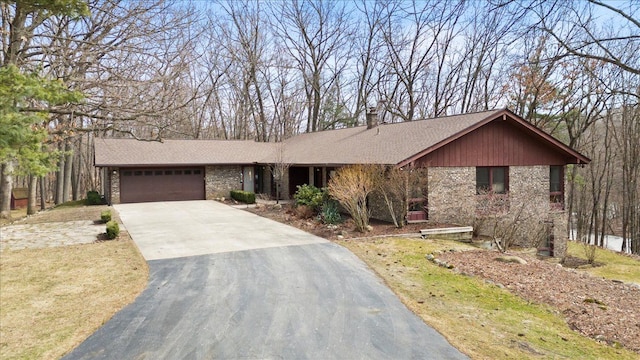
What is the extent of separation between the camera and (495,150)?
16.4 m

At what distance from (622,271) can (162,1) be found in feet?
61.3

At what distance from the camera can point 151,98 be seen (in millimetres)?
13664

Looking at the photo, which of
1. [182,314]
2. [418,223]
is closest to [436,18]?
[182,314]

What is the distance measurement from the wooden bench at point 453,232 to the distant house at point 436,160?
3.19ft

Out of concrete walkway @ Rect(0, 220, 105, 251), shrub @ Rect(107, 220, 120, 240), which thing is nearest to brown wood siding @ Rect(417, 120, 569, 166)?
shrub @ Rect(107, 220, 120, 240)

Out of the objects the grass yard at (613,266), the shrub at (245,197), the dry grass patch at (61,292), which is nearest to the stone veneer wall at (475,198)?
the grass yard at (613,266)

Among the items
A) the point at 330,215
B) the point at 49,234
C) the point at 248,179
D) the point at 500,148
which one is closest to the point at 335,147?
the point at 330,215

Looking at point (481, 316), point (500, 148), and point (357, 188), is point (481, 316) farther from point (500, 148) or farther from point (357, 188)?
point (500, 148)

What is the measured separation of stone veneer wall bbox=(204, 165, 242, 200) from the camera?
1045 inches

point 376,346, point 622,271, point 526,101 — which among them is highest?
point 526,101

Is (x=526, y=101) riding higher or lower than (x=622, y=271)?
higher

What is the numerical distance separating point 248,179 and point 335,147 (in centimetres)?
877

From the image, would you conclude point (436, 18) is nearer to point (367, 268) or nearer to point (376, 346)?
point (376, 346)

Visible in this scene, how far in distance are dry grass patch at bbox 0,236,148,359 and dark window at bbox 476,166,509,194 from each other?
1300 cm
